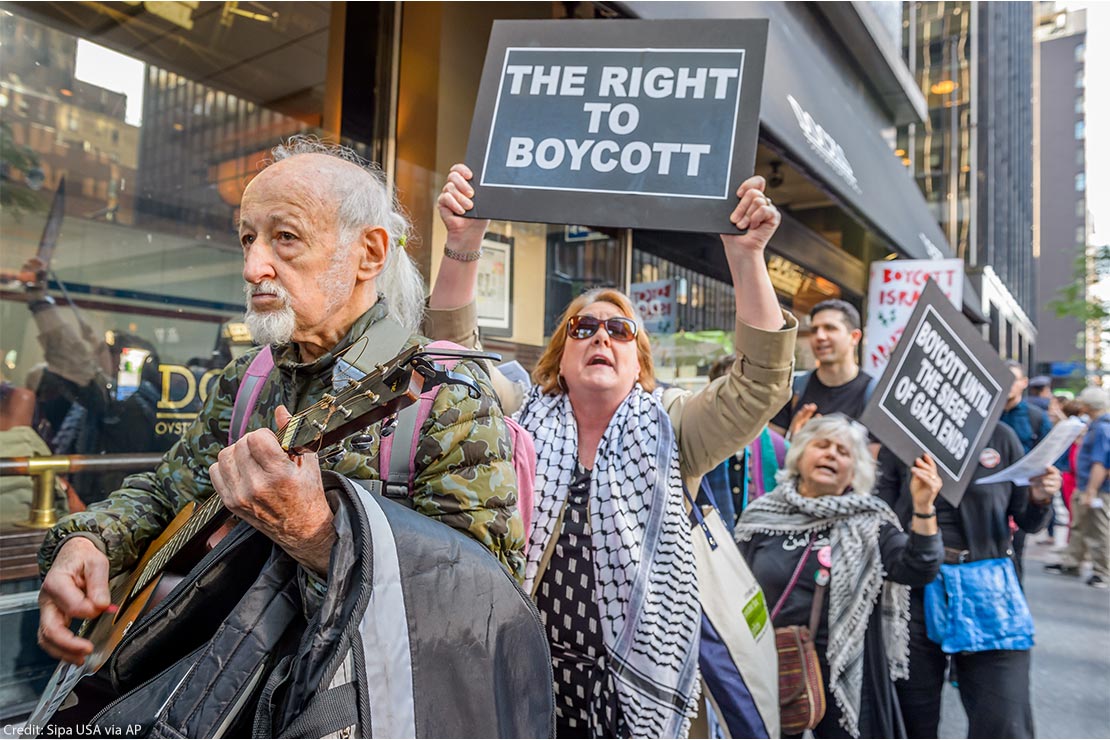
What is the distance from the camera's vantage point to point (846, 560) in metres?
2.90

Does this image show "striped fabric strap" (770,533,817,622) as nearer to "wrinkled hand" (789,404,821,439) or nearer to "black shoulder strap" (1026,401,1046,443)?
"wrinkled hand" (789,404,821,439)

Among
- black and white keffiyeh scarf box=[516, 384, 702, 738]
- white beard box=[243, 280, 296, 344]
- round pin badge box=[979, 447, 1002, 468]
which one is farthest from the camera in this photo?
round pin badge box=[979, 447, 1002, 468]

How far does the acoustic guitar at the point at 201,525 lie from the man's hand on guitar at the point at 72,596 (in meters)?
0.03

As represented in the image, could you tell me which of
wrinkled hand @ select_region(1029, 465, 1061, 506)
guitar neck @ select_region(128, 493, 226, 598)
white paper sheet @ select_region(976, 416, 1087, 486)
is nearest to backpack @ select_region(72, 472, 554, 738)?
guitar neck @ select_region(128, 493, 226, 598)

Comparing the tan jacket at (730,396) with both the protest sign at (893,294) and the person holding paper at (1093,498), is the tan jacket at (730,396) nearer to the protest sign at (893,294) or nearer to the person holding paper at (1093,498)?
the protest sign at (893,294)

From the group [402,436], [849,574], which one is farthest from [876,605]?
[402,436]

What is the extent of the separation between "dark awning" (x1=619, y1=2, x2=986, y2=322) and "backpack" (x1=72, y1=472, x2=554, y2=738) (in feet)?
8.48

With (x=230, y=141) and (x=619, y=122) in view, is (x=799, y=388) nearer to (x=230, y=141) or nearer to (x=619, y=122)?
(x=619, y=122)

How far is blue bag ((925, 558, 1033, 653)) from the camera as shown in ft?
9.98

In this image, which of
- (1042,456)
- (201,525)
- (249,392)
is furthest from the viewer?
(1042,456)

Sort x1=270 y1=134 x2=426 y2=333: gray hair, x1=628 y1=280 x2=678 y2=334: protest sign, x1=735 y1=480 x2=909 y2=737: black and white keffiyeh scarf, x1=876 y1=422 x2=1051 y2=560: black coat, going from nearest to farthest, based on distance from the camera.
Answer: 1. x1=270 y1=134 x2=426 y2=333: gray hair
2. x1=735 y1=480 x2=909 y2=737: black and white keffiyeh scarf
3. x1=876 y1=422 x2=1051 y2=560: black coat
4. x1=628 y1=280 x2=678 y2=334: protest sign

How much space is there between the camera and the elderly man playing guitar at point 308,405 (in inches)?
50.0

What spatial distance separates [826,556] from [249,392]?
2.31 meters

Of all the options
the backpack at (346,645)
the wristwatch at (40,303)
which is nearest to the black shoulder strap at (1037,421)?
the backpack at (346,645)
